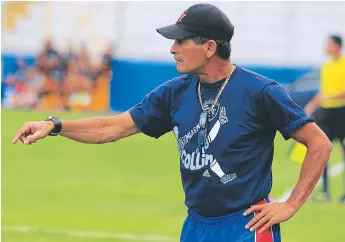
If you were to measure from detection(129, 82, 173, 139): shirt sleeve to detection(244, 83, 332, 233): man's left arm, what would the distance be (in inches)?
31.1

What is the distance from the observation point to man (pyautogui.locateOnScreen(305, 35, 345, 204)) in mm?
14148

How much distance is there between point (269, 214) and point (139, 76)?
23.2 m

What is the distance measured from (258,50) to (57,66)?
6.35 metres

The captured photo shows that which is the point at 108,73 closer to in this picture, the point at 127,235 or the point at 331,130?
the point at 331,130

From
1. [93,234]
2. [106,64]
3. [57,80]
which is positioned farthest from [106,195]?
[57,80]

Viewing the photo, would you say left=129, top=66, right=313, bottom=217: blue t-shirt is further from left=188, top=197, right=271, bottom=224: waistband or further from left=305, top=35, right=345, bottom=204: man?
left=305, top=35, right=345, bottom=204: man

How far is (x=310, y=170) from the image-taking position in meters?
5.81

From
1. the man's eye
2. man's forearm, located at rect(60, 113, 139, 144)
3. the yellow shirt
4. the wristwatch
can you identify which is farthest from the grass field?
the man's eye

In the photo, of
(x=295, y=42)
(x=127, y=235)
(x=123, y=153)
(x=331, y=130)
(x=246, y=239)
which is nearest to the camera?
(x=246, y=239)

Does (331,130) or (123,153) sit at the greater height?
(331,130)

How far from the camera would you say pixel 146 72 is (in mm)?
28859

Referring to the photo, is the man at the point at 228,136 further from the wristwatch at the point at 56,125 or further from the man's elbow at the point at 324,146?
the wristwatch at the point at 56,125

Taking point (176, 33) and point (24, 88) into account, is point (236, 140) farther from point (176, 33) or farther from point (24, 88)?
point (24, 88)

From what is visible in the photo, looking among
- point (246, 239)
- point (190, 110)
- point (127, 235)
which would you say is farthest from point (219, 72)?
point (127, 235)
